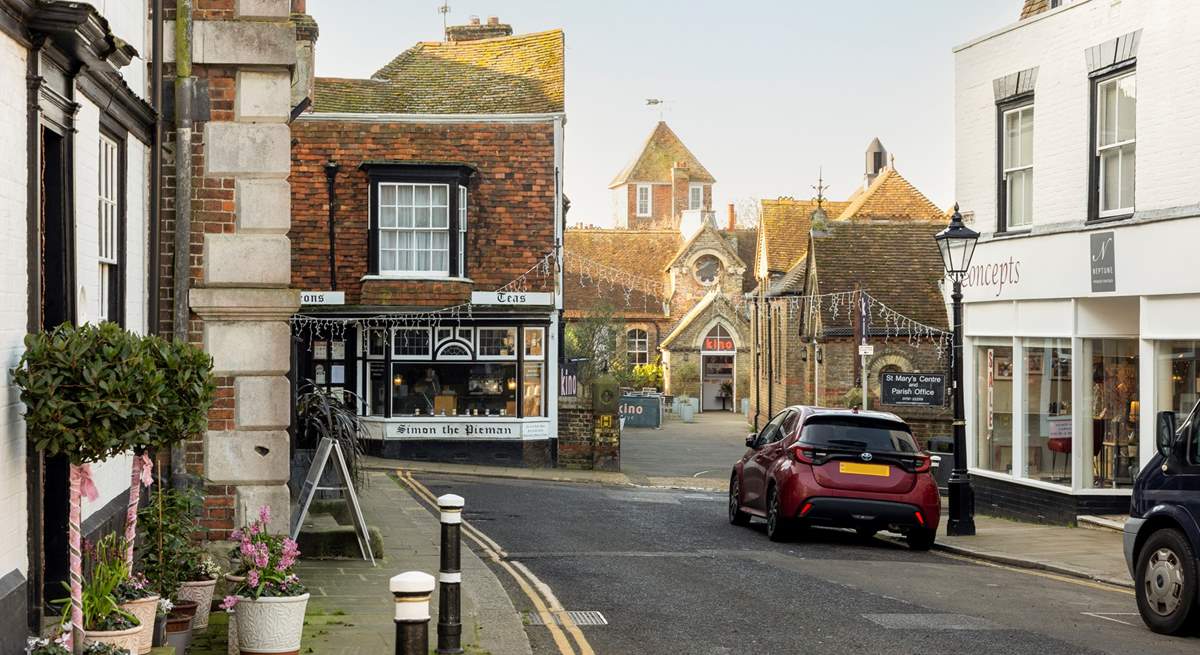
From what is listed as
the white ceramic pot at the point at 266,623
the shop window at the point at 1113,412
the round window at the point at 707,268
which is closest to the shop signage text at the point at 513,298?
the shop window at the point at 1113,412

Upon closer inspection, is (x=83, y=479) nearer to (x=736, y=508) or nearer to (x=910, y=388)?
(x=736, y=508)

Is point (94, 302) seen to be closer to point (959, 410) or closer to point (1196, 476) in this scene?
point (1196, 476)

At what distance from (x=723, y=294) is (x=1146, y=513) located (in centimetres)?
6582

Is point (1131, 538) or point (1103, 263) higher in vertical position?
point (1103, 263)

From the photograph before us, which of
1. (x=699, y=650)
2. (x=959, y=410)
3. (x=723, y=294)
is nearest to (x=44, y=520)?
(x=699, y=650)

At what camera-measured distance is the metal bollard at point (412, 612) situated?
7.89m

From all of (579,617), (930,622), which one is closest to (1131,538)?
(930,622)

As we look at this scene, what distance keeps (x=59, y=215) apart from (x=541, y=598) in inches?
224

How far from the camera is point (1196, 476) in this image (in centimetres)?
1069

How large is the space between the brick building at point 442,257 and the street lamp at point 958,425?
547 inches

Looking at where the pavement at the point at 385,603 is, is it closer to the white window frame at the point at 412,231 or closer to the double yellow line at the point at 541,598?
the double yellow line at the point at 541,598

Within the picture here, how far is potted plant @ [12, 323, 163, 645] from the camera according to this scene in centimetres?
679

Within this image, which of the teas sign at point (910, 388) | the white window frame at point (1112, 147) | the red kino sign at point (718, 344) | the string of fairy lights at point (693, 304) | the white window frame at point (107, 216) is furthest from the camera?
the red kino sign at point (718, 344)

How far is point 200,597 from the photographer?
977cm
